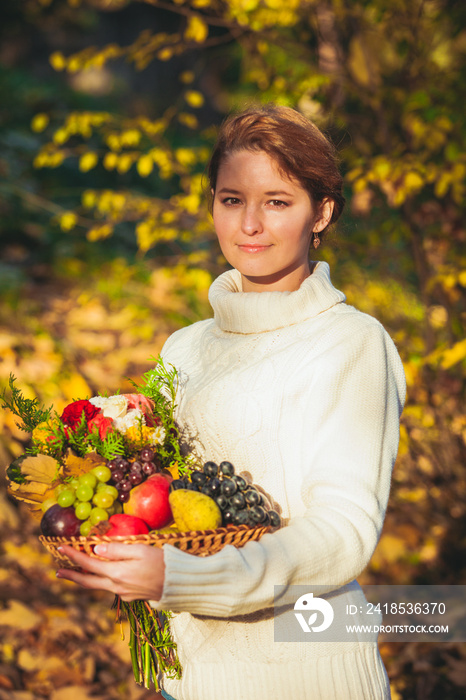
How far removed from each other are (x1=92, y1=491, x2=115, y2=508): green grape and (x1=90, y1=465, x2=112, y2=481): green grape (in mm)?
38

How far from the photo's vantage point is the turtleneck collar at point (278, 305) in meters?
1.64

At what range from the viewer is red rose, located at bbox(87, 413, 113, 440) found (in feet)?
5.02

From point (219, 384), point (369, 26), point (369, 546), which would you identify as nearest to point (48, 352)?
point (369, 26)

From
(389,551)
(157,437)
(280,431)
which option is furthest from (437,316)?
(157,437)

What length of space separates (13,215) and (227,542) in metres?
6.63

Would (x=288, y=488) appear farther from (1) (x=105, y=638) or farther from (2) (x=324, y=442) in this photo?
(1) (x=105, y=638)

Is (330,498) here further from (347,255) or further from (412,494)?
(412,494)

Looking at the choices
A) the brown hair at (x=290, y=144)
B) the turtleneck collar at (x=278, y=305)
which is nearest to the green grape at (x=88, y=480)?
the turtleneck collar at (x=278, y=305)

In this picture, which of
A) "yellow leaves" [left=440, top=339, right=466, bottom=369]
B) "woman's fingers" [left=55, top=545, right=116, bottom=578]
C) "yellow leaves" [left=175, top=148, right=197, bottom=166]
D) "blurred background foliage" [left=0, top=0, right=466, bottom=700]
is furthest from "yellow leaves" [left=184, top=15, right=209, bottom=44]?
"woman's fingers" [left=55, top=545, right=116, bottom=578]

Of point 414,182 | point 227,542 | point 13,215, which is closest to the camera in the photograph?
point 227,542

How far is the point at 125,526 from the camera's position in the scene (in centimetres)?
134

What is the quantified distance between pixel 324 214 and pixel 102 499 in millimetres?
954

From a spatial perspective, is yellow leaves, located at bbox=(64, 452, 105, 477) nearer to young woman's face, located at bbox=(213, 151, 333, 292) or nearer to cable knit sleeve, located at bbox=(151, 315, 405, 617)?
cable knit sleeve, located at bbox=(151, 315, 405, 617)

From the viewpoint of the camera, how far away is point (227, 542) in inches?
53.0
